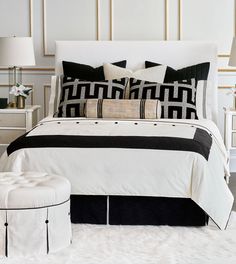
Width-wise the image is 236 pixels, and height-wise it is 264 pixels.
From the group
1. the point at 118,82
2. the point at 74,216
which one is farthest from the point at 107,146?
the point at 118,82

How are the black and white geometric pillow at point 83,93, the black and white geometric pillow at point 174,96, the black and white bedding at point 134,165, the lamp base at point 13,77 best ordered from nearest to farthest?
the black and white bedding at point 134,165
the black and white geometric pillow at point 174,96
the black and white geometric pillow at point 83,93
the lamp base at point 13,77

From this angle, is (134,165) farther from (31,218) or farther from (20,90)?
(20,90)

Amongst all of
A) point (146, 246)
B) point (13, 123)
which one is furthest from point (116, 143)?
point (13, 123)

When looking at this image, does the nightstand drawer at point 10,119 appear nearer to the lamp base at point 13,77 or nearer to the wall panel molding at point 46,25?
the lamp base at point 13,77

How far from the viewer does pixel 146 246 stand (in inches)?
145

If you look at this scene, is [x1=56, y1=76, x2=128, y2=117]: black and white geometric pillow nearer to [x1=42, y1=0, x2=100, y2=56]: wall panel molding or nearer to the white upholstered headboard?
the white upholstered headboard

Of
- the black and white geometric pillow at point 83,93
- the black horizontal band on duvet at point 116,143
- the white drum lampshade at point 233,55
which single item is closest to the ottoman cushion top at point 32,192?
the black horizontal band on duvet at point 116,143

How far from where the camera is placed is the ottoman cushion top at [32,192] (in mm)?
3453

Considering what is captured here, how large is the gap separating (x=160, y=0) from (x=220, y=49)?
721 millimetres

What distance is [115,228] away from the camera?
404cm

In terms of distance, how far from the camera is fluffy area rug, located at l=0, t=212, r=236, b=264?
344 cm

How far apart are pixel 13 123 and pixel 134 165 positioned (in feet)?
6.53

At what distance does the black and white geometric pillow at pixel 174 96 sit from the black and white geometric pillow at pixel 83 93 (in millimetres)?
177

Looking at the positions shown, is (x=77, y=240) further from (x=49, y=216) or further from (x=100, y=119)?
(x=100, y=119)
